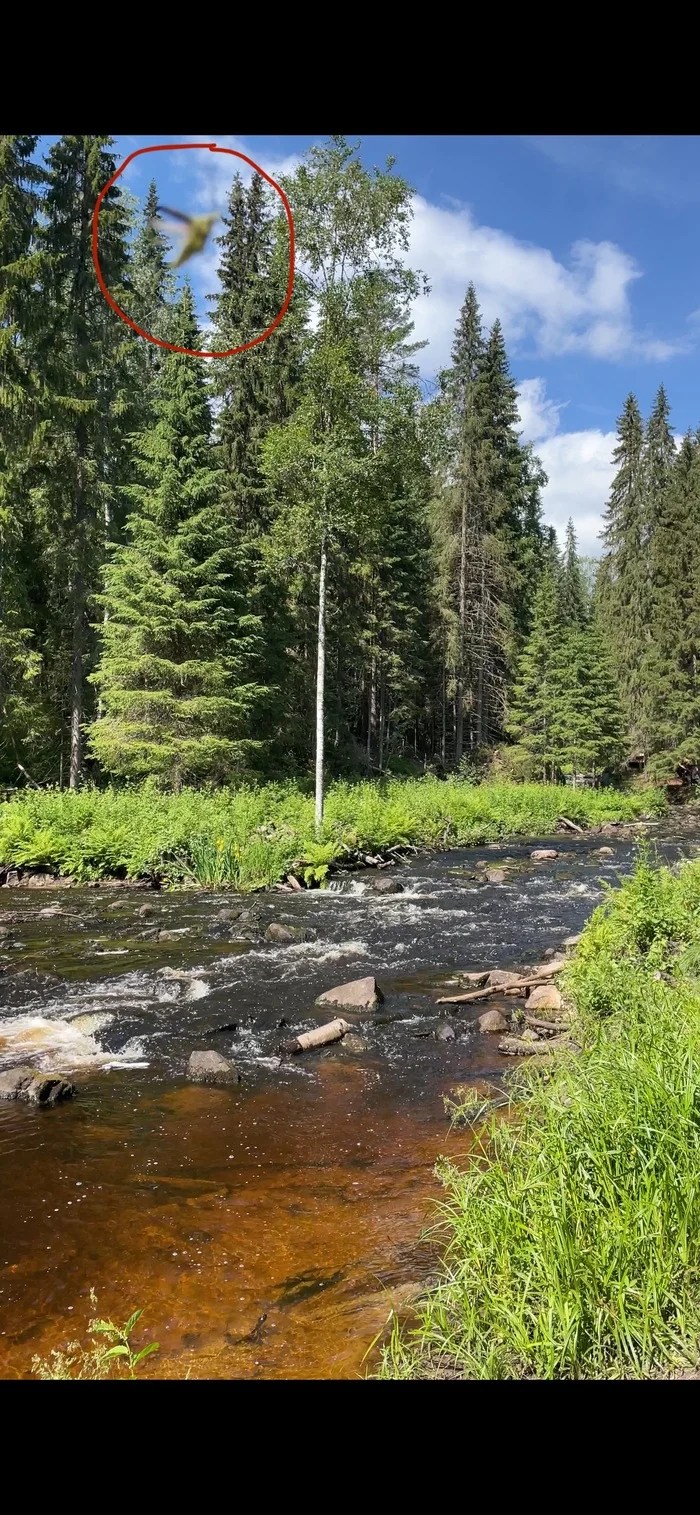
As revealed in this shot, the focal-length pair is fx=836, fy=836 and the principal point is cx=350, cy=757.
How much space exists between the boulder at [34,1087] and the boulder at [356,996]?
3250 mm

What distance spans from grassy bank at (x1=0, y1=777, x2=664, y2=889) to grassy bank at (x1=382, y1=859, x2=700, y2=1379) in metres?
12.9

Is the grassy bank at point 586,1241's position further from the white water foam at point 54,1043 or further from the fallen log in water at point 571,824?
the fallen log in water at point 571,824

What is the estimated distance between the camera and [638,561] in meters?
50.2

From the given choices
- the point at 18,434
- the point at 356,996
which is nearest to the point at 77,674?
the point at 18,434

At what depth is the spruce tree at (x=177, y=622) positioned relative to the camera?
71.5 feet

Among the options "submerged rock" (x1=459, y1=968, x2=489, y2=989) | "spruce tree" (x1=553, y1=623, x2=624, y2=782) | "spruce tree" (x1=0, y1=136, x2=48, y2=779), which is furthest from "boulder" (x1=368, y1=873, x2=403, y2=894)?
"spruce tree" (x1=553, y1=623, x2=624, y2=782)

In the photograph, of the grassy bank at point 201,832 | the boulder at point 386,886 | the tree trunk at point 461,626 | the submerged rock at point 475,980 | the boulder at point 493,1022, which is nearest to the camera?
the boulder at point 493,1022

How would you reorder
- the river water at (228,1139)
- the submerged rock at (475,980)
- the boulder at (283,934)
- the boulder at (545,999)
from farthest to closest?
the boulder at (283,934) → the submerged rock at (475,980) → the boulder at (545,999) → the river water at (228,1139)

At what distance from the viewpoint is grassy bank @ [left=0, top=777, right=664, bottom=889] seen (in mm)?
17234

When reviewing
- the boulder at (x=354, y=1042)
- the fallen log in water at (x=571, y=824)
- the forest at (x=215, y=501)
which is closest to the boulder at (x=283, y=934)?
the boulder at (x=354, y=1042)

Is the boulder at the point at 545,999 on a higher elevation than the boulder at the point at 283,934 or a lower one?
higher

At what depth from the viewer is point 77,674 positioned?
76.0ft

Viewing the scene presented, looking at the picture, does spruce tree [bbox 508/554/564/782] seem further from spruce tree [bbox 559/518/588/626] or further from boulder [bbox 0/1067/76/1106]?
boulder [bbox 0/1067/76/1106]

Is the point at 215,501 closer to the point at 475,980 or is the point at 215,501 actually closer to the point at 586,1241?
the point at 475,980
